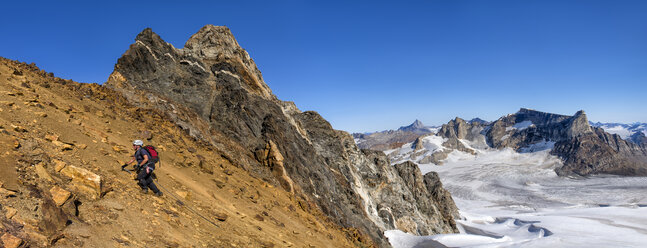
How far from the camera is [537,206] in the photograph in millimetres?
100375

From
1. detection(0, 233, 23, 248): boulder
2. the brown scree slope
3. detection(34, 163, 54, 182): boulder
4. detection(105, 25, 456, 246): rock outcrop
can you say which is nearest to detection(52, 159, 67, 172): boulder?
the brown scree slope

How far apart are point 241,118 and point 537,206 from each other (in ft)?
360

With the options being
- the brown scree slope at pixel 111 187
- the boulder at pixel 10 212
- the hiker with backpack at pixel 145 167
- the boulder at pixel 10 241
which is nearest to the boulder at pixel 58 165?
the brown scree slope at pixel 111 187

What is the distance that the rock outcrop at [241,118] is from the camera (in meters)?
16.6

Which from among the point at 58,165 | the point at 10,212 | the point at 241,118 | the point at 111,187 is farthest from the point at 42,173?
the point at 241,118

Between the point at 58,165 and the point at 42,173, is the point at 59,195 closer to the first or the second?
the point at 42,173

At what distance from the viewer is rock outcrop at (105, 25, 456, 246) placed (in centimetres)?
1662

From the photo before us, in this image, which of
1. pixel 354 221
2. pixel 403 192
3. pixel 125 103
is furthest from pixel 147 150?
pixel 403 192

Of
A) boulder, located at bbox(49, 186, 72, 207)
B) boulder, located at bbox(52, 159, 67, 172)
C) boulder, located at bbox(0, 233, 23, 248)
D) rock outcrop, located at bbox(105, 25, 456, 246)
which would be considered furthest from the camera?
rock outcrop, located at bbox(105, 25, 456, 246)

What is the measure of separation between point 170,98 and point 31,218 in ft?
42.1

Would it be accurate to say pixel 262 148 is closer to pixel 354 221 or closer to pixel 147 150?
pixel 354 221

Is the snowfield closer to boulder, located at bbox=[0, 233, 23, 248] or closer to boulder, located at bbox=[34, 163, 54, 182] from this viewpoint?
boulder, located at bbox=[34, 163, 54, 182]

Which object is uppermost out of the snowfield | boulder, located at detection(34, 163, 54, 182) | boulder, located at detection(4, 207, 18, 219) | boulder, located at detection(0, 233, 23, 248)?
boulder, located at detection(34, 163, 54, 182)

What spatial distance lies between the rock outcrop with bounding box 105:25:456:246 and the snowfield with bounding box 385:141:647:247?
253 inches
